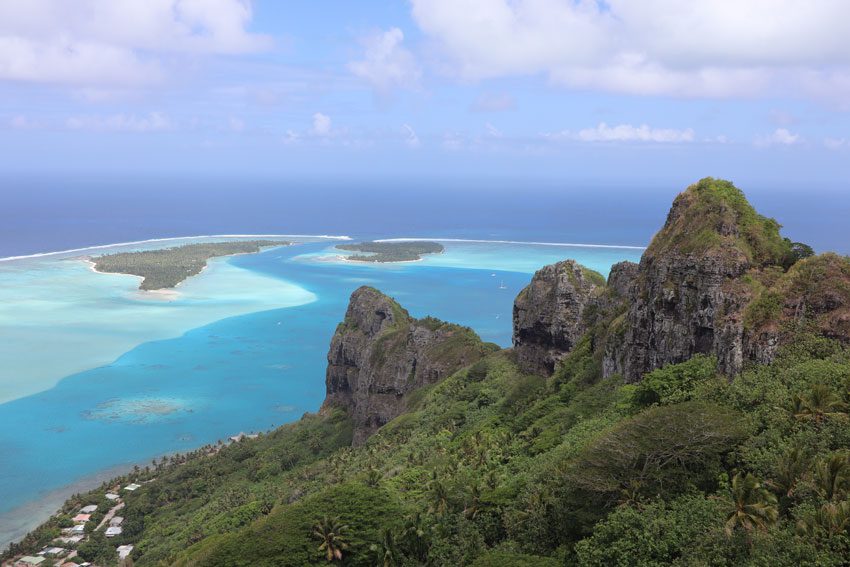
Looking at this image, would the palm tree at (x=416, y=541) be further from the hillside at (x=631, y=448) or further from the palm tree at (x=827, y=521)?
the palm tree at (x=827, y=521)

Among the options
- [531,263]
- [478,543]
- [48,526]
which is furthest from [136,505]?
[531,263]

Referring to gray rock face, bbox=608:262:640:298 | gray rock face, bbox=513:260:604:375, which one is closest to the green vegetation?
gray rock face, bbox=608:262:640:298

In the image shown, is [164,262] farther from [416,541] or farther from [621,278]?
[416,541]

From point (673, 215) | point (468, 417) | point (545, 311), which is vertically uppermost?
point (673, 215)

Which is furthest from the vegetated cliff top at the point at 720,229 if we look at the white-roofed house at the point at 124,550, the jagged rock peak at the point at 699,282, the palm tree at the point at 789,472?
the white-roofed house at the point at 124,550

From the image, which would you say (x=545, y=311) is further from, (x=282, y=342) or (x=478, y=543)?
(x=282, y=342)

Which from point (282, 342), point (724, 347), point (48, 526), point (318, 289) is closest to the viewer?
point (724, 347)
